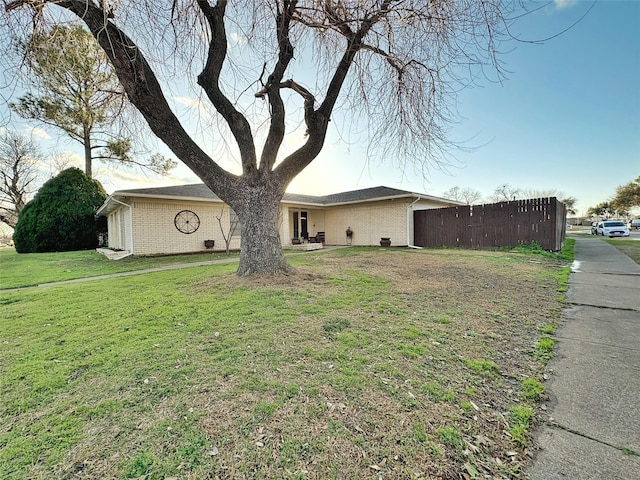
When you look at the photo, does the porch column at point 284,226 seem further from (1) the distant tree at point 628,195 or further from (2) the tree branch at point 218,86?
(1) the distant tree at point 628,195

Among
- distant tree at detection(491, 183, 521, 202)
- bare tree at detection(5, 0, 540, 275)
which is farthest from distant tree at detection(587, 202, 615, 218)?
bare tree at detection(5, 0, 540, 275)

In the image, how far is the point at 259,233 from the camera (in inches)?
221

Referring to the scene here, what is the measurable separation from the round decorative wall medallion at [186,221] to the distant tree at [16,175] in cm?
1942

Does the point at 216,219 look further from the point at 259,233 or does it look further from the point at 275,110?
the point at 275,110

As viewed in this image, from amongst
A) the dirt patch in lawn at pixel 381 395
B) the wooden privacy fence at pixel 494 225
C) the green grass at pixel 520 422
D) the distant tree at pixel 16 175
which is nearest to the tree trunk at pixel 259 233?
the dirt patch in lawn at pixel 381 395

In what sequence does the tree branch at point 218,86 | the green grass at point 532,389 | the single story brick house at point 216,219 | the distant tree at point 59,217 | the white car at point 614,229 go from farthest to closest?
the white car at point 614,229
the distant tree at point 59,217
the single story brick house at point 216,219
the tree branch at point 218,86
the green grass at point 532,389

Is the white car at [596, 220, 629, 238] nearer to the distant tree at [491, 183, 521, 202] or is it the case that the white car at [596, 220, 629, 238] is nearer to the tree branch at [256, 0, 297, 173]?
the distant tree at [491, 183, 521, 202]

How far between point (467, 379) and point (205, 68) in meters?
6.06

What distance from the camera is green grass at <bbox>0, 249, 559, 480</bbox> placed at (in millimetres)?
1519

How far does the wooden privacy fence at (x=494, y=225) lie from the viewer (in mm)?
11297

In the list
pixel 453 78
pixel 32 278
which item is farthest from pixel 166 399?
pixel 32 278

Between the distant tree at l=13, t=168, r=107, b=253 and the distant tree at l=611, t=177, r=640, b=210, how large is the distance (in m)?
55.0

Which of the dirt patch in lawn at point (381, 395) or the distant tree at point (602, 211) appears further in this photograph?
the distant tree at point (602, 211)

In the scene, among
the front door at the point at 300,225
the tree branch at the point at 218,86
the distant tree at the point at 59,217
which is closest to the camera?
the tree branch at the point at 218,86
